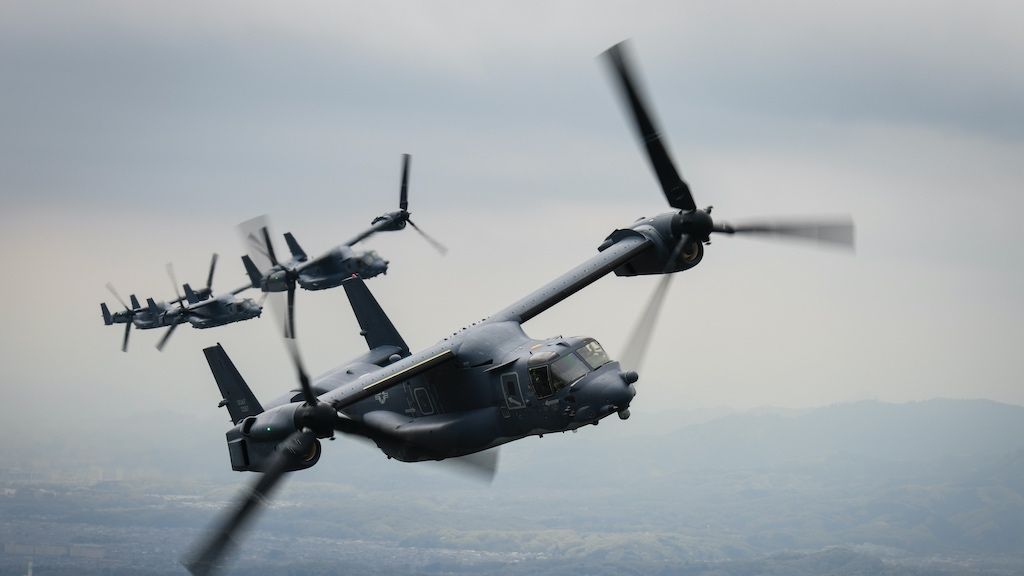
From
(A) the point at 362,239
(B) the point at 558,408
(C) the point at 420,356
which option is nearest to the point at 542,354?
(B) the point at 558,408

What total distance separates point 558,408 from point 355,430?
400 inches

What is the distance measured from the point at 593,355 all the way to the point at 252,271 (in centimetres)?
10606

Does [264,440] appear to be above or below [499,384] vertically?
below

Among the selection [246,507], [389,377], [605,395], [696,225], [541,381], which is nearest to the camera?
[605,395]

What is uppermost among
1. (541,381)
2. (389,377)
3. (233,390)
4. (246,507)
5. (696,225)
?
(696,225)

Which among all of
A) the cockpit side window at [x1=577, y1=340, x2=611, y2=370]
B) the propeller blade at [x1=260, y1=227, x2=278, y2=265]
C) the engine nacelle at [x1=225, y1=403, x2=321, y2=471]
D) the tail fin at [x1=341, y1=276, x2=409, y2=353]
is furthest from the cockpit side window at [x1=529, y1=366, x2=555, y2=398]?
the propeller blade at [x1=260, y1=227, x2=278, y2=265]

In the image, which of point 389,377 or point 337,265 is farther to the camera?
point 337,265

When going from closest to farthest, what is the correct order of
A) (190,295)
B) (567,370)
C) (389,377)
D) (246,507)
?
1. (567,370)
2. (246,507)
3. (389,377)
4. (190,295)

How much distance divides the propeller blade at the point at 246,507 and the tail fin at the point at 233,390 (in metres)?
13.7

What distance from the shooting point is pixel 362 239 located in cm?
15112

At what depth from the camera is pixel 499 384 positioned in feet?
187

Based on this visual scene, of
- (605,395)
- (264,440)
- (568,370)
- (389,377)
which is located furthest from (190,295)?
(605,395)

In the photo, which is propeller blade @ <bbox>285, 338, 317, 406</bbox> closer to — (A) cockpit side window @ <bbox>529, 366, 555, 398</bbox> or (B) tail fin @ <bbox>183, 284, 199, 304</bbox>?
(A) cockpit side window @ <bbox>529, 366, 555, 398</bbox>

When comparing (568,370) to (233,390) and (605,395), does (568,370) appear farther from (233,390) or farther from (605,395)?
(233,390)
